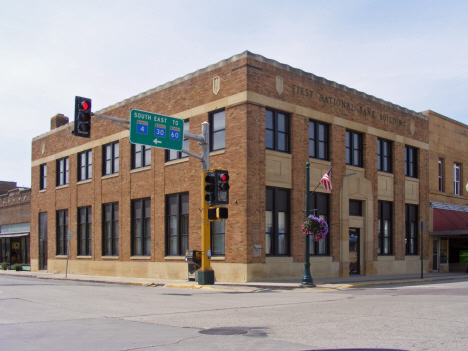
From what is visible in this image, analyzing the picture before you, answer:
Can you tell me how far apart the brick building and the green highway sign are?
3.45 m

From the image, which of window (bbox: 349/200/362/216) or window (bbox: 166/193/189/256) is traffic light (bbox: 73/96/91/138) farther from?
window (bbox: 349/200/362/216)

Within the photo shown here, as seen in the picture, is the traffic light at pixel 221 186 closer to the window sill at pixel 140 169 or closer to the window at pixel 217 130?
the window at pixel 217 130

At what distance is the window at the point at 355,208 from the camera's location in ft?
93.2

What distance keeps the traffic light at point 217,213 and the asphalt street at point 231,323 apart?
12.4 ft

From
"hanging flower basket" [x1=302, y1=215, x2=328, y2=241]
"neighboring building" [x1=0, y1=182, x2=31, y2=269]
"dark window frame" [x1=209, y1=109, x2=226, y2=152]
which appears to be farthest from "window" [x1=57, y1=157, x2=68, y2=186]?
"hanging flower basket" [x1=302, y1=215, x2=328, y2=241]

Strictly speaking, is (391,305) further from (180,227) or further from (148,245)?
(148,245)

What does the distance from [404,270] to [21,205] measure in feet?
99.4

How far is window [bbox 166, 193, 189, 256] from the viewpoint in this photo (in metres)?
26.5

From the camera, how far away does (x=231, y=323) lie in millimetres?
10680

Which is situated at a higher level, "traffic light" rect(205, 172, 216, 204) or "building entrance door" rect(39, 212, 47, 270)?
"traffic light" rect(205, 172, 216, 204)

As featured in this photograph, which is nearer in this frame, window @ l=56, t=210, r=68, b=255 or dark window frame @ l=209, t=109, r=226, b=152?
dark window frame @ l=209, t=109, r=226, b=152

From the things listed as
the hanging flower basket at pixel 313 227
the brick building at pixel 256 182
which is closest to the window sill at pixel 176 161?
the brick building at pixel 256 182

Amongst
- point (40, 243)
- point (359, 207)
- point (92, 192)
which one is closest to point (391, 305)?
point (359, 207)

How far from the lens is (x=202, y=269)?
69.8ft
